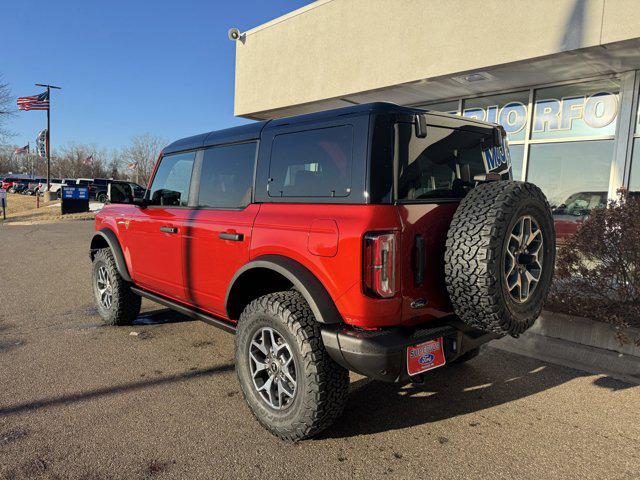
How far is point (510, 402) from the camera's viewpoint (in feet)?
10.7

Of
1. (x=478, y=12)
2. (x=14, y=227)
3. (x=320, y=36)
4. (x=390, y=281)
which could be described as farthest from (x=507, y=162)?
(x=14, y=227)

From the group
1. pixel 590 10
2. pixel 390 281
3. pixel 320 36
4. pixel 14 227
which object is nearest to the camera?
Answer: pixel 390 281

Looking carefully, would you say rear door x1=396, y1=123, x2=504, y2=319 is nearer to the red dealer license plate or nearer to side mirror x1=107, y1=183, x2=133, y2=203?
the red dealer license plate

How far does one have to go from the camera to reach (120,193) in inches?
171

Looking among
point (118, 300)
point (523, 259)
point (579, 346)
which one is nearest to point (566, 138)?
point (579, 346)

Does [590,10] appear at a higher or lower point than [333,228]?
higher

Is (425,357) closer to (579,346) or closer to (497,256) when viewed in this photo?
(497,256)

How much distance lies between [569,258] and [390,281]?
8.99ft

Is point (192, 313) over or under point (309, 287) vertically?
under

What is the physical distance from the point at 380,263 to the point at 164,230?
91.2 inches

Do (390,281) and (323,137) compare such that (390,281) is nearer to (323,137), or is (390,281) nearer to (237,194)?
(323,137)

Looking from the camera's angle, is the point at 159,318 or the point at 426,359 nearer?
the point at 426,359

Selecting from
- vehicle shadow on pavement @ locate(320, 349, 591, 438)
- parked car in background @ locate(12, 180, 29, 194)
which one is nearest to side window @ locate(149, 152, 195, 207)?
vehicle shadow on pavement @ locate(320, 349, 591, 438)

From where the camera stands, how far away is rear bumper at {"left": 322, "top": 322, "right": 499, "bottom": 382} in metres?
2.32
